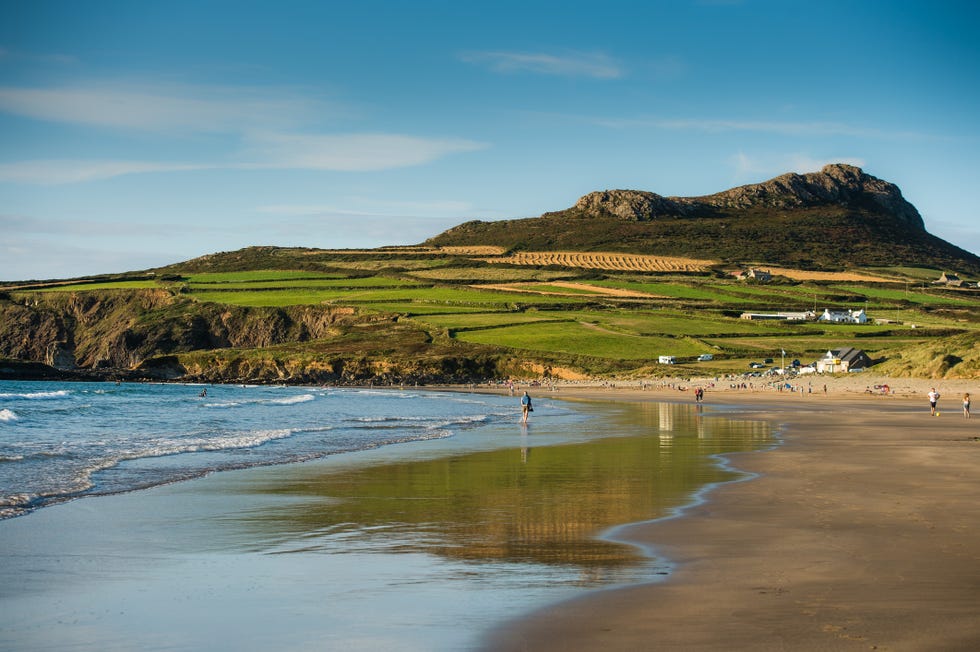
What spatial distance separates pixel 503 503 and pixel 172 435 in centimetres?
1904

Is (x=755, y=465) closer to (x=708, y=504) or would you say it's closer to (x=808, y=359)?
(x=708, y=504)

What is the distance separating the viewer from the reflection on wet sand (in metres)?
12.7

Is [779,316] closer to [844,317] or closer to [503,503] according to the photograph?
[844,317]

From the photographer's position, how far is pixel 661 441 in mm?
30438

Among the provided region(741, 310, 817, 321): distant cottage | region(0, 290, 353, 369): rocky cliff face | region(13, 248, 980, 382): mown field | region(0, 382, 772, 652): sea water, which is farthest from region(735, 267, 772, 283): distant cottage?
region(0, 382, 772, 652): sea water

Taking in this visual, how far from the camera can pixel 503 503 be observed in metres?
16.9

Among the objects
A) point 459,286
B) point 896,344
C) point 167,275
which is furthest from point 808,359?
point 167,275

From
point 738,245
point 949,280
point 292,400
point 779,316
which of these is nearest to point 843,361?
point 779,316

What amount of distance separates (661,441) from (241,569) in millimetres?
21067

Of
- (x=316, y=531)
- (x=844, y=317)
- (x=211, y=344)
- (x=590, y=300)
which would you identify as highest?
(x=590, y=300)

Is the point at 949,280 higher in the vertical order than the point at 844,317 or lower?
higher

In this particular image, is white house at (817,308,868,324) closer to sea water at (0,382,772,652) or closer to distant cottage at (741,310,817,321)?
distant cottage at (741,310,817,321)

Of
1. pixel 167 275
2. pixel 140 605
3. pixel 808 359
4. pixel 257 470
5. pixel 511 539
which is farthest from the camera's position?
pixel 167 275

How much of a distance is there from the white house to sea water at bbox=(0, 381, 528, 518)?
213 feet
